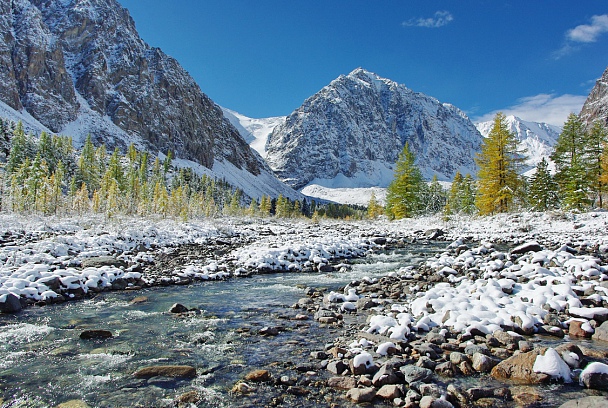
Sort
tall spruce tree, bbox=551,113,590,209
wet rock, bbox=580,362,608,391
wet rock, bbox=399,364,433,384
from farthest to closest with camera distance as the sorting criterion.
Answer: tall spruce tree, bbox=551,113,590,209
wet rock, bbox=399,364,433,384
wet rock, bbox=580,362,608,391

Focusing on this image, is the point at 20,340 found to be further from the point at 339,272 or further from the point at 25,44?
the point at 25,44

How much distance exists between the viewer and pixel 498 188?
124 feet

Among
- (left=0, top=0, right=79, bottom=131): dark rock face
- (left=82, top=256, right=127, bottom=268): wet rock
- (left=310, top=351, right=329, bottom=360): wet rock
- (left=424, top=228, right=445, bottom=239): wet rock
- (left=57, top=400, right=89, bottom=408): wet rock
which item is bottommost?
(left=57, top=400, right=89, bottom=408): wet rock

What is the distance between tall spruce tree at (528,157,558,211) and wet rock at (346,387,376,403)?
5017 centimetres

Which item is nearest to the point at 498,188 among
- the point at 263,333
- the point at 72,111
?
the point at 263,333

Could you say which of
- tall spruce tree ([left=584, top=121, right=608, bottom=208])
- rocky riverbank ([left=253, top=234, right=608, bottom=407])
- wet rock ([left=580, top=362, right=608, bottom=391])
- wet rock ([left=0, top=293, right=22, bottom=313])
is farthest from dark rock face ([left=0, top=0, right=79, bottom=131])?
wet rock ([left=580, top=362, right=608, bottom=391])

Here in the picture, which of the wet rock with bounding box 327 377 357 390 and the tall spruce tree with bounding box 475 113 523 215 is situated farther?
the tall spruce tree with bounding box 475 113 523 215

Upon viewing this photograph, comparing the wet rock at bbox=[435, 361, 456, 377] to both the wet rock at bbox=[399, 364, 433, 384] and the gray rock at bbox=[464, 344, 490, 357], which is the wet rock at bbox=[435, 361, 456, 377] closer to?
the wet rock at bbox=[399, 364, 433, 384]

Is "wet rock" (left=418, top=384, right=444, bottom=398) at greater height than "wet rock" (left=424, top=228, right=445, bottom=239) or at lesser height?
lesser

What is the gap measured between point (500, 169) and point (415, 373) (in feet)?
121

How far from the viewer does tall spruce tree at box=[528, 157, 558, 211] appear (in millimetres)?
47062

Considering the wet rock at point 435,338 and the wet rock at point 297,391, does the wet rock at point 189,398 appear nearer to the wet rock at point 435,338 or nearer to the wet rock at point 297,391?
the wet rock at point 297,391

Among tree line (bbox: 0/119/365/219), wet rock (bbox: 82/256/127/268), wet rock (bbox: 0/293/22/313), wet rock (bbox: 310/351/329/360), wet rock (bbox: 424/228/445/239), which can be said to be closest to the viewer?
wet rock (bbox: 310/351/329/360)

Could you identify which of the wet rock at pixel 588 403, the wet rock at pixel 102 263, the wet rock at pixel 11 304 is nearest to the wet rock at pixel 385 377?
the wet rock at pixel 588 403
